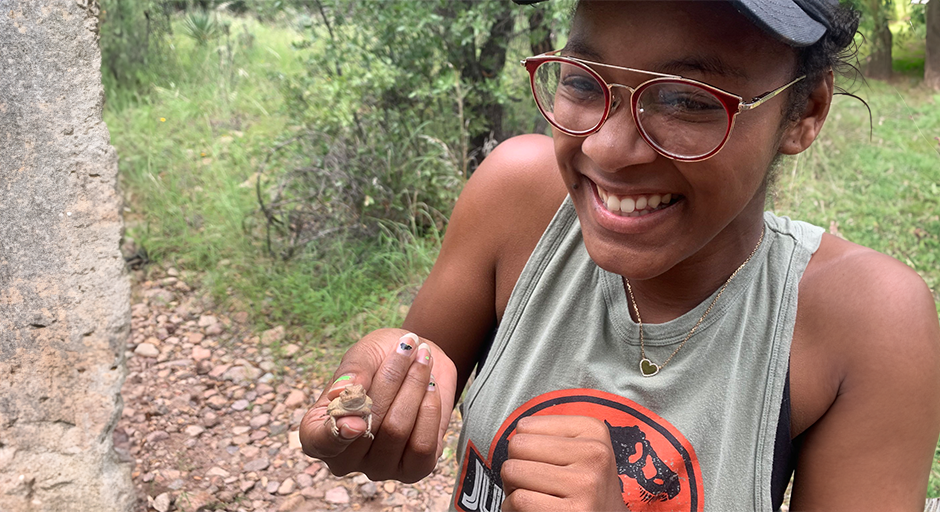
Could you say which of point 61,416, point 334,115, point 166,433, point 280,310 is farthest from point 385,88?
point 61,416

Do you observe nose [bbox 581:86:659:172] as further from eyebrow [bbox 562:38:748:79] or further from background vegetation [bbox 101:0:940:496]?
background vegetation [bbox 101:0:940:496]

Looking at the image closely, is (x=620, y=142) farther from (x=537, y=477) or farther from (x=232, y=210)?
(x=232, y=210)

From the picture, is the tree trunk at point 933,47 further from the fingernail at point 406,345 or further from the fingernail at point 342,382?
the fingernail at point 342,382

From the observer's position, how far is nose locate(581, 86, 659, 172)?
4.11ft

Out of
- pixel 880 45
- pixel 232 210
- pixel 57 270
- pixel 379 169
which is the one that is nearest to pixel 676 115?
pixel 57 270

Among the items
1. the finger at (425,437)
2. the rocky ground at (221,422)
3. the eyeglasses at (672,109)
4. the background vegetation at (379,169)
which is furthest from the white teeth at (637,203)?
the background vegetation at (379,169)

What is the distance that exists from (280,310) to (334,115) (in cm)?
118

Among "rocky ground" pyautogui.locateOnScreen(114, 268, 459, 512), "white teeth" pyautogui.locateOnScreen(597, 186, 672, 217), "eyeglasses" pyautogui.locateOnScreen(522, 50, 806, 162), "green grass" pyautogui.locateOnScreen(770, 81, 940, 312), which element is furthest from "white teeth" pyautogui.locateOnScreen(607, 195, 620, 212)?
"green grass" pyautogui.locateOnScreen(770, 81, 940, 312)

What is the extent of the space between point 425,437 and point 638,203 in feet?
1.97

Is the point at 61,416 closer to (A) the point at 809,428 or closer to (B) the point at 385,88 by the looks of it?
(A) the point at 809,428

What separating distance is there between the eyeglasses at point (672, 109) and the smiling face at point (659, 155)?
0.01m

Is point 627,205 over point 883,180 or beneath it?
over

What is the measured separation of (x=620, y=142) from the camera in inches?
49.7

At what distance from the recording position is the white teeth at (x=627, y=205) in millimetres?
1313
